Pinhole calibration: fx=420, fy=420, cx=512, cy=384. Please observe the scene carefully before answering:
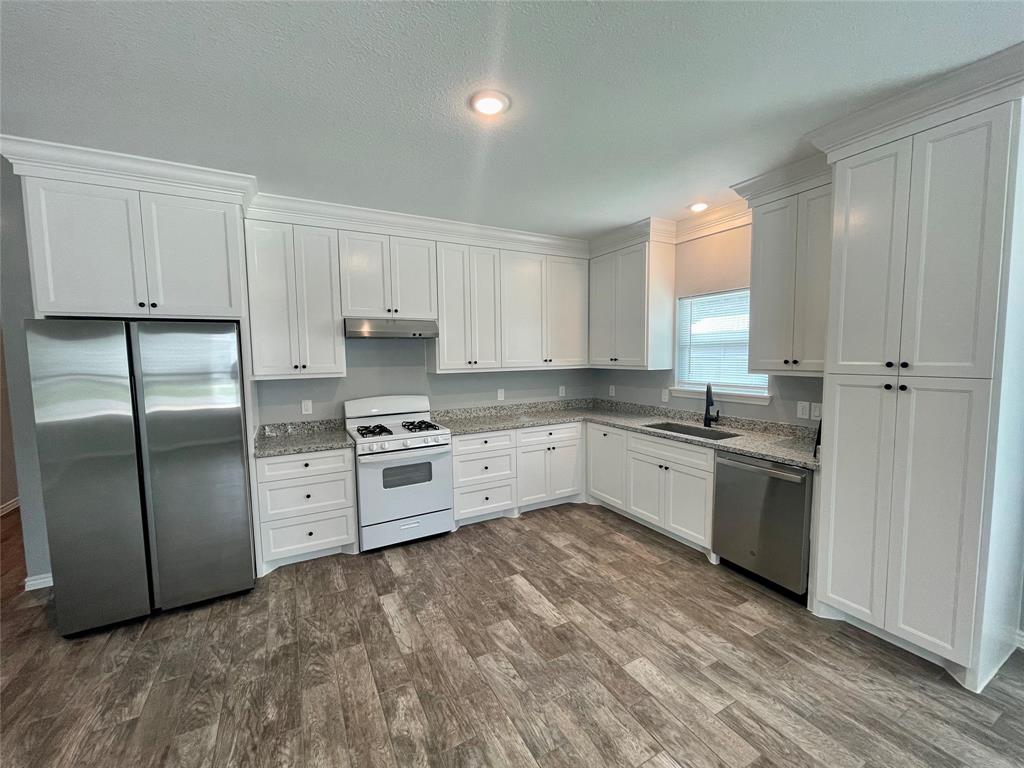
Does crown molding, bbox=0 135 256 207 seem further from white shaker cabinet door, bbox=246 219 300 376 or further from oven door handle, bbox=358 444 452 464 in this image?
oven door handle, bbox=358 444 452 464

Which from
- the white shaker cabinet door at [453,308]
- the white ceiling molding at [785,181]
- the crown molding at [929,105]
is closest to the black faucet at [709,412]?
the white ceiling molding at [785,181]

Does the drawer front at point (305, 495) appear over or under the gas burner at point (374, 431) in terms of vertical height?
under

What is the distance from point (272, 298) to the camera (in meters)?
3.09

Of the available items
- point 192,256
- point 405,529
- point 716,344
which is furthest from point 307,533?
point 716,344

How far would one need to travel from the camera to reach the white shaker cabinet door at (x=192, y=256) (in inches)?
A: 98.1

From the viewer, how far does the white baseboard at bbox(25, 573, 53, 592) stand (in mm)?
2764

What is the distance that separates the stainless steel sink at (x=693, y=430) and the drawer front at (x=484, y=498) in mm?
1388

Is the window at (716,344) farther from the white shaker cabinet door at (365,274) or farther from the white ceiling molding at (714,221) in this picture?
the white shaker cabinet door at (365,274)

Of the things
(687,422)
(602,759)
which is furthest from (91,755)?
(687,422)

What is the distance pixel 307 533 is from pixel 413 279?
7.07ft

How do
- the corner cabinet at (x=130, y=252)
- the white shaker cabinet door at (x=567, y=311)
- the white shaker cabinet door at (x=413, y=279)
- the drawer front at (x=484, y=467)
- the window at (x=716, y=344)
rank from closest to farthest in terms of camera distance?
1. the corner cabinet at (x=130, y=252)
2. the window at (x=716, y=344)
3. the white shaker cabinet door at (x=413, y=279)
4. the drawer front at (x=484, y=467)
5. the white shaker cabinet door at (x=567, y=311)

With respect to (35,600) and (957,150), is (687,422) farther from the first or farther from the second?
(35,600)

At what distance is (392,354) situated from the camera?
12.7ft

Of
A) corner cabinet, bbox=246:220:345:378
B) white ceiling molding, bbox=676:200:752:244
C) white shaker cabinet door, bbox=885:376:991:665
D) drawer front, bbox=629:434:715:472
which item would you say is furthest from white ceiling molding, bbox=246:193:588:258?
white shaker cabinet door, bbox=885:376:991:665
